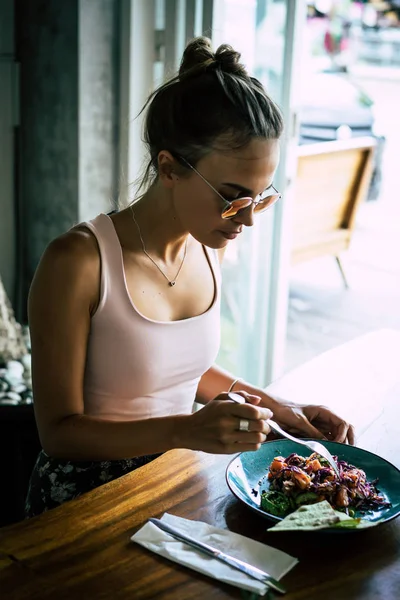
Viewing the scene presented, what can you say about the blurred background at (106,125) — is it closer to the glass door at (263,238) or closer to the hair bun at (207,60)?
the glass door at (263,238)

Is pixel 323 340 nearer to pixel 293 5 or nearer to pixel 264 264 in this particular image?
pixel 264 264

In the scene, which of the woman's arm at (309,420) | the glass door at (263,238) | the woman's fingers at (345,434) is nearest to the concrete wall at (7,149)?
the glass door at (263,238)

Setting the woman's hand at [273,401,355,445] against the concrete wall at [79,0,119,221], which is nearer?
the woman's hand at [273,401,355,445]

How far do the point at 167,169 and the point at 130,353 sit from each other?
33cm

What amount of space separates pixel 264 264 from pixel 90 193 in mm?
724

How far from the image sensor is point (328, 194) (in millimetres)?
4941

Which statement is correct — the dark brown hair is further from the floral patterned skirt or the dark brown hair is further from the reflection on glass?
the reflection on glass

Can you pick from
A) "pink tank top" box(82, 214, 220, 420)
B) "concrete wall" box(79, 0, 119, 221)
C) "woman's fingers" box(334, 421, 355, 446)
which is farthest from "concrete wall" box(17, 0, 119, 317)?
"woman's fingers" box(334, 421, 355, 446)

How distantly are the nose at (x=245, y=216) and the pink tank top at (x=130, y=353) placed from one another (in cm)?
22

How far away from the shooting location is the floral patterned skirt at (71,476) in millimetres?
1504

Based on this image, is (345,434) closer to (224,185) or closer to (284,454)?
(284,454)

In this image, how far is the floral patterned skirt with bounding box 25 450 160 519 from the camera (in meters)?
1.50

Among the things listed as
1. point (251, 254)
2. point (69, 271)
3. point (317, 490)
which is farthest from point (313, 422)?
point (251, 254)

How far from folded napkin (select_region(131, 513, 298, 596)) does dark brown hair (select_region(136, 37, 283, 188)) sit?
2.06 ft
